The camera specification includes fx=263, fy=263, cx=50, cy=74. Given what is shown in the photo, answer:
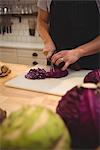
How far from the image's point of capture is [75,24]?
1153 mm

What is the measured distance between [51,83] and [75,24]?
325 millimetres

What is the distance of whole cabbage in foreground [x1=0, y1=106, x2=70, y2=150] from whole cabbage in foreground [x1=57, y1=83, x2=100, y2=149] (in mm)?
60

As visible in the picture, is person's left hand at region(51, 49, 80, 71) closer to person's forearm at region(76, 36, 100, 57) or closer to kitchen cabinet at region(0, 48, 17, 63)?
person's forearm at region(76, 36, 100, 57)

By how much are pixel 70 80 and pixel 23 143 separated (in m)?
0.70

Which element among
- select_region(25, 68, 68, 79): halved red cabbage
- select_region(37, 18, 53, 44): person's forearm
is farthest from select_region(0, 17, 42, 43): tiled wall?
select_region(25, 68, 68, 79): halved red cabbage

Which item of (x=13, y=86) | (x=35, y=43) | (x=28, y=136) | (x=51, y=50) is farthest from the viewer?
(x=35, y=43)

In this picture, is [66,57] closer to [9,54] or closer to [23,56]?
[23,56]

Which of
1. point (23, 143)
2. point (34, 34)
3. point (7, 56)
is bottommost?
point (7, 56)

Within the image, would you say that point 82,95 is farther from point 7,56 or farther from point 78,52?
point 7,56

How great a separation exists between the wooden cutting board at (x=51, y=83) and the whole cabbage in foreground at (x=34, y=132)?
516 mm

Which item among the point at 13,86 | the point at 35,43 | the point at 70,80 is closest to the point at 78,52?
the point at 70,80

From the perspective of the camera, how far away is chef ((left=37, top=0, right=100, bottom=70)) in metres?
1.04

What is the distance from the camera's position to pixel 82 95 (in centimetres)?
40

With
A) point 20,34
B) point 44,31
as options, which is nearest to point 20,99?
point 44,31
